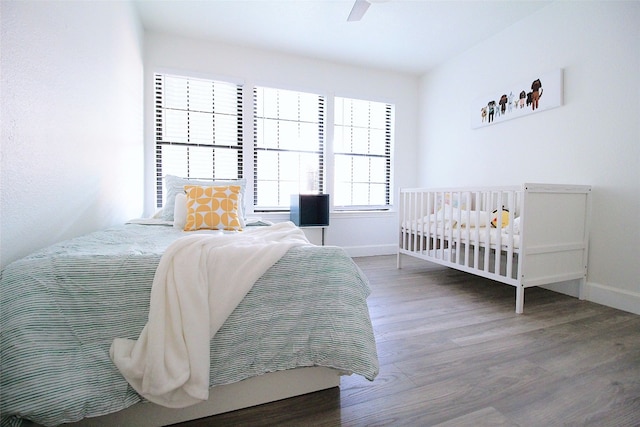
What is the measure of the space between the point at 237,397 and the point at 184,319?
409 mm

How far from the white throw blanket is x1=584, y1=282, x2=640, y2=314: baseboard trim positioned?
258 cm

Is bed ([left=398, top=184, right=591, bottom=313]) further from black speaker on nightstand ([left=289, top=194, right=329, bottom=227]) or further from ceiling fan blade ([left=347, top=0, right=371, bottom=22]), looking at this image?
ceiling fan blade ([left=347, top=0, right=371, bottom=22])

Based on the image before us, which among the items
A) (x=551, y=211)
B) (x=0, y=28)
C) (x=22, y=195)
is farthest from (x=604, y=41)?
(x=22, y=195)

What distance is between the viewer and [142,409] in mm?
941

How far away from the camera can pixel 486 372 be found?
1.28 meters

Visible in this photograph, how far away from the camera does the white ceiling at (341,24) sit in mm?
2568

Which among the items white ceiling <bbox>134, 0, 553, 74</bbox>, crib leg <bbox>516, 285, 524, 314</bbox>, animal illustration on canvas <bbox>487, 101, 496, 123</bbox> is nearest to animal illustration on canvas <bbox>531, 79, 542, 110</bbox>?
animal illustration on canvas <bbox>487, 101, 496, 123</bbox>

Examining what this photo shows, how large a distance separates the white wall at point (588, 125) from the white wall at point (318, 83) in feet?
3.39

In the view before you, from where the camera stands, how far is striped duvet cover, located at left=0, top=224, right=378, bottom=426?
2.47ft

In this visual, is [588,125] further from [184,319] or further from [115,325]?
[115,325]

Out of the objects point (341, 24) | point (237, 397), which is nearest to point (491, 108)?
point (341, 24)

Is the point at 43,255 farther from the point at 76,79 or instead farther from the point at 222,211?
the point at 222,211

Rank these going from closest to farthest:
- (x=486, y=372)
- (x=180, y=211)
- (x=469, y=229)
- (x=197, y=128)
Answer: (x=486, y=372) → (x=180, y=211) → (x=469, y=229) → (x=197, y=128)

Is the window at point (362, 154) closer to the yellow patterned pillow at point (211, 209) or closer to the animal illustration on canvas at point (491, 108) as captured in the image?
the animal illustration on canvas at point (491, 108)
